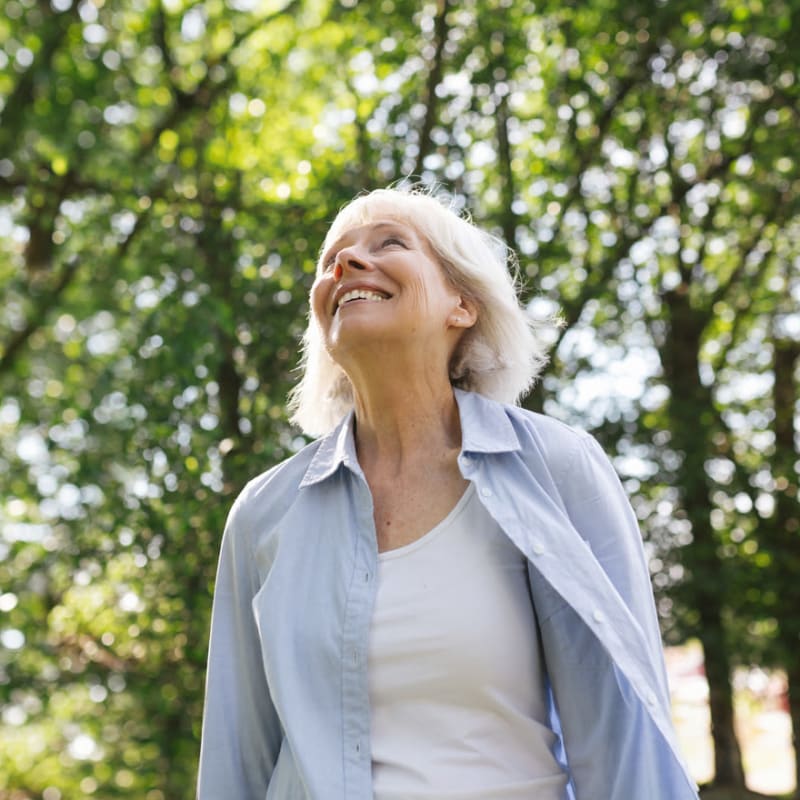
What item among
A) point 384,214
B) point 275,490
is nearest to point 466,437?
point 275,490

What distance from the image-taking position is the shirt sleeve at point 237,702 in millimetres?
2029

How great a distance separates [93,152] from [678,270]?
332cm

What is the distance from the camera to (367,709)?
1826mm

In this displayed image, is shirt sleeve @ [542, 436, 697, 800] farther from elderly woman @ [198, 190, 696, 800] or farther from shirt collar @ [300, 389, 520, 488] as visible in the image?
shirt collar @ [300, 389, 520, 488]

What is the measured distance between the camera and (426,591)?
187cm

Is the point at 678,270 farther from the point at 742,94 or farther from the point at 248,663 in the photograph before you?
the point at 248,663

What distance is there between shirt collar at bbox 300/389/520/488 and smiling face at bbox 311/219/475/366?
136 millimetres

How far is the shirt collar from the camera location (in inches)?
77.9

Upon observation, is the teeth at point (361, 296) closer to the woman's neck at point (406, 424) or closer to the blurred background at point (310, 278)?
the woman's neck at point (406, 424)

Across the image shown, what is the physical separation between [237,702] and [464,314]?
0.85 meters

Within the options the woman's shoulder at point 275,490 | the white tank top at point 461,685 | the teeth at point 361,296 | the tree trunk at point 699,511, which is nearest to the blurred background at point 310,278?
the tree trunk at point 699,511

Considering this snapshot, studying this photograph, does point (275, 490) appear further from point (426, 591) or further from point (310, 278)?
point (310, 278)

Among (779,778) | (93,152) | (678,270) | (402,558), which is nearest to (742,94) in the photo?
(678,270)

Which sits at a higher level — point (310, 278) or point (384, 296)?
point (310, 278)
